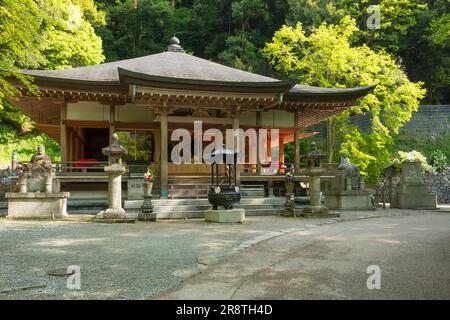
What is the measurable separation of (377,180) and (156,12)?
87.6 ft

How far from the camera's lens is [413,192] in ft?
53.7

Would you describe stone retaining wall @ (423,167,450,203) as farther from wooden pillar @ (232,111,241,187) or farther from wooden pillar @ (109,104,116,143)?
wooden pillar @ (109,104,116,143)

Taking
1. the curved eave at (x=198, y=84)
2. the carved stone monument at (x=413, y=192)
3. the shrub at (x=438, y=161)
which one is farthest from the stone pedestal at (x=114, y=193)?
the shrub at (x=438, y=161)

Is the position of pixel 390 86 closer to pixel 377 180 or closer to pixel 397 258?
pixel 377 180

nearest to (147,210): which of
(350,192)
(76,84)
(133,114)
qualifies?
(76,84)

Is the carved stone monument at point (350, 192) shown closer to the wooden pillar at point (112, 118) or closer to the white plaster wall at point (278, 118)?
the white plaster wall at point (278, 118)

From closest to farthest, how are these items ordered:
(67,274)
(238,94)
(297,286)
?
(297,286)
(67,274)
(238,94)

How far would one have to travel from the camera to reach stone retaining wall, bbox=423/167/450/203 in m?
22.6

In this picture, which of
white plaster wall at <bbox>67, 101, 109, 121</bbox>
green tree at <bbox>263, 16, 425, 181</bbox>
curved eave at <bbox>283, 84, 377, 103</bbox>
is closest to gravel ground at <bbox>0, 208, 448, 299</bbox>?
white plaster wall at <bbox>67, 101, 109, 121</bbox>

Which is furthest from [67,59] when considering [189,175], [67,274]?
[67,274]

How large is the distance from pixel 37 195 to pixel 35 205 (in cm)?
34

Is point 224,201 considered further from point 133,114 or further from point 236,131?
point 133,114

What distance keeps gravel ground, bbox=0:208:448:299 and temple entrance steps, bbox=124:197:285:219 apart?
1651 millimetres

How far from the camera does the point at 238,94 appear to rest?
13789mm
